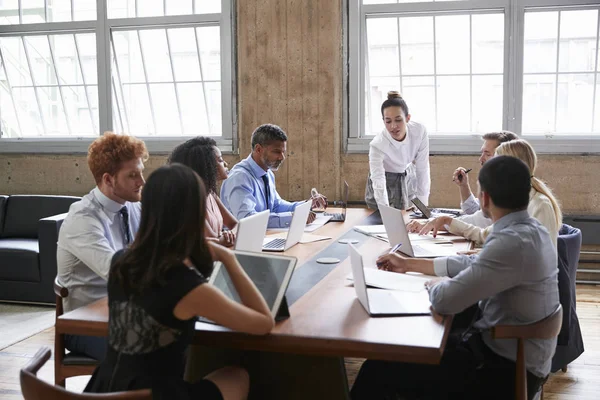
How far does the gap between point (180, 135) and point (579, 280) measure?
3869 millimetres

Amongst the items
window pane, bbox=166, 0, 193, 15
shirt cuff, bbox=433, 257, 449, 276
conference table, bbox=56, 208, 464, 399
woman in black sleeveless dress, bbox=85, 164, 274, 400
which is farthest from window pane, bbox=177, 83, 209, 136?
woman in black sleeveless dress, bbox=85, 164, 274, 400

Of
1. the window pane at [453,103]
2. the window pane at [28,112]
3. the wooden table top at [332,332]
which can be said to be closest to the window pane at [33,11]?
the window pane at [28,112]

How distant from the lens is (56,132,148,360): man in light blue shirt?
2.60 metres

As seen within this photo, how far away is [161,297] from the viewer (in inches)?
74.0

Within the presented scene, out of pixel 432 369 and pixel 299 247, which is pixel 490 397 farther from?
pixel 299 247

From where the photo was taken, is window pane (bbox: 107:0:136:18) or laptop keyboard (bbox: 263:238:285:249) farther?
window pane (bbox: 107:0:136:18)

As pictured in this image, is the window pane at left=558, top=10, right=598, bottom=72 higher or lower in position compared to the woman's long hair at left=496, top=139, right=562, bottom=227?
higher

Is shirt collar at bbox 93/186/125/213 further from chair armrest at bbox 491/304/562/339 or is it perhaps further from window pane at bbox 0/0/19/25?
window pane at bbox 0/0/19/25

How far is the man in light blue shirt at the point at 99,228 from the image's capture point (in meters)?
2.60

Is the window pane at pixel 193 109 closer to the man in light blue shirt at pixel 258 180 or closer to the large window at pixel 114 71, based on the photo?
the large window at pixel 114 71

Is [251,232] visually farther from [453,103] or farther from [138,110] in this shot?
[138,110]

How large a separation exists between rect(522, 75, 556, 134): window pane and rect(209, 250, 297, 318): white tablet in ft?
14.0

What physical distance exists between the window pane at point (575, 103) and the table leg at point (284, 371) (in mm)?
4277

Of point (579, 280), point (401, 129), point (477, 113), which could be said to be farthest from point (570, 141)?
point (401, 129)
